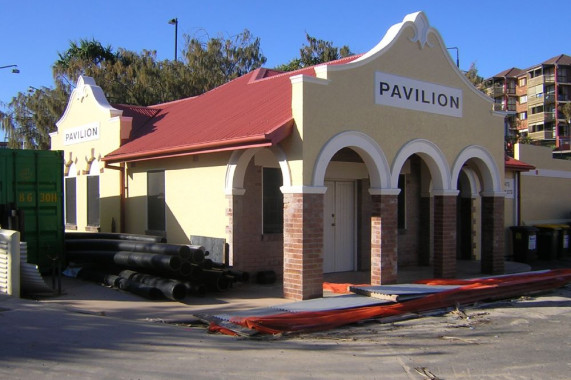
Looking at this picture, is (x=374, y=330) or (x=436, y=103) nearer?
(x=374, y=330)

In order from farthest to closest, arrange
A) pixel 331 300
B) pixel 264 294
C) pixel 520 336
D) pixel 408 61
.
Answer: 1. pixel 408 61
2. pixel 264 294
3. pixel 331 300
4. pixel 520 336

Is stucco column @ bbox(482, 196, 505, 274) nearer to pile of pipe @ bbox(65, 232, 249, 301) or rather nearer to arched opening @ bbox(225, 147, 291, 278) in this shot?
arched opening @ bbox(225, 147, 291, 278)

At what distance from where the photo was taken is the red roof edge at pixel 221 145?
986cm

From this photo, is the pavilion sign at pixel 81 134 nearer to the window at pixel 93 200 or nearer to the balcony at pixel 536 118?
the window at pixel 93 200

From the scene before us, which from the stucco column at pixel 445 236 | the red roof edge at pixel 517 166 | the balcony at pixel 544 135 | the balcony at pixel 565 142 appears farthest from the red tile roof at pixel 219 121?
the balcony at pixel 544 135

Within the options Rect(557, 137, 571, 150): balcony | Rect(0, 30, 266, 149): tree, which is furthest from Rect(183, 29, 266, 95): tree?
Rect(557, 137, 571, 150): balcony

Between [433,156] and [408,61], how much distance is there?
2.08 m

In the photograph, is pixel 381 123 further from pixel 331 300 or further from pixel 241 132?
pixel 331 300

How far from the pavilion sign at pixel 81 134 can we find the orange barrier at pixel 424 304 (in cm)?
1037

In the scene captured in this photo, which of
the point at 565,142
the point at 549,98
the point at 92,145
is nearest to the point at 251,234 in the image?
the point at 92,145

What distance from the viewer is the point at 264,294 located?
1098cm

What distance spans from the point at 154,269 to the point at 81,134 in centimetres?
841

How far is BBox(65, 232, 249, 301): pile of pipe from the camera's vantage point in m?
10.3

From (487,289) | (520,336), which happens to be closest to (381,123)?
(487,289)
